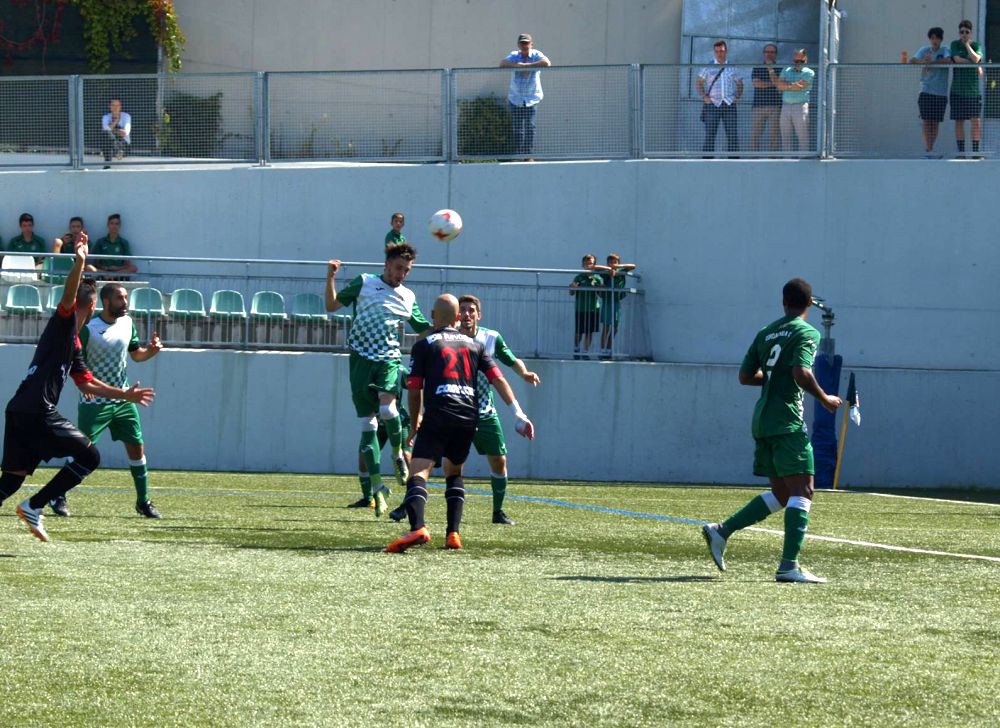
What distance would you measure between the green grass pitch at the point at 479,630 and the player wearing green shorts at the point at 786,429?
33 cm

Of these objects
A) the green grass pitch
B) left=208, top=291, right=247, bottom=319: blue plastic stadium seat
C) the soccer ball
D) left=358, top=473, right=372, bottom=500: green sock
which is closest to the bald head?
the green grass pitch

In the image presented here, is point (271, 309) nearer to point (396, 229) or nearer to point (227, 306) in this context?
point (227, 306)

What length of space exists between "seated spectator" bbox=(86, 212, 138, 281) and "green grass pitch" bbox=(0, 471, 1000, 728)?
1087 cm

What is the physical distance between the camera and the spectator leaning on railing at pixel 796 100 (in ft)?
71.8

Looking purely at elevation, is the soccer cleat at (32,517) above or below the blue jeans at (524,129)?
below

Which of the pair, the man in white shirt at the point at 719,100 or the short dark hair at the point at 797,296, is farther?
the man in white shirt at the point at 719,100

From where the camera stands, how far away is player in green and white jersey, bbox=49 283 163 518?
477 inches

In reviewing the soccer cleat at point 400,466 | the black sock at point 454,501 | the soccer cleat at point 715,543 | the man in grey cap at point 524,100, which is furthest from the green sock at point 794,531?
the man in grey cap at point 524,100

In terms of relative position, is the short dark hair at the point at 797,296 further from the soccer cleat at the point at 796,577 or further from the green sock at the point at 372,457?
the green sock at the point at 372,457

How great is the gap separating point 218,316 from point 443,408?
477 inches

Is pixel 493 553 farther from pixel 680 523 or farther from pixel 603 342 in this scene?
pixel 603 342

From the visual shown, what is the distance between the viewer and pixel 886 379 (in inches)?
838

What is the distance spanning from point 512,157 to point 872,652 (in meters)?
17.2

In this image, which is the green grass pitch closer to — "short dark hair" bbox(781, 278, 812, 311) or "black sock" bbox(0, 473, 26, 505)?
"black sock" bbox(0, 473, 26, 505)
